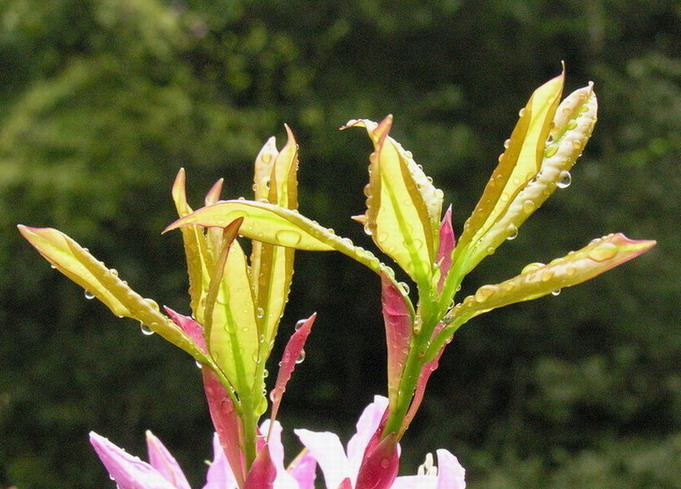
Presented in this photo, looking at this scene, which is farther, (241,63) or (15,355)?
(241,63)

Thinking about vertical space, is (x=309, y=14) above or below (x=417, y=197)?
above

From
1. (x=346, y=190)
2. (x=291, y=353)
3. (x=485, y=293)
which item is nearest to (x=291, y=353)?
(x=291, y=353)

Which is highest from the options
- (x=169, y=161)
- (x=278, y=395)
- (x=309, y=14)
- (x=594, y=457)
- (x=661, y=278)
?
(x=309, y=14)

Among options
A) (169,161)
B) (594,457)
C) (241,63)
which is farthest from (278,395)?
(241,63)

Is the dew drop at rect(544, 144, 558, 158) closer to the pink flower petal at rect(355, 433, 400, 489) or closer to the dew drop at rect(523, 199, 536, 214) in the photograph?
the dew drop at rect(523, 199, 536, 214)

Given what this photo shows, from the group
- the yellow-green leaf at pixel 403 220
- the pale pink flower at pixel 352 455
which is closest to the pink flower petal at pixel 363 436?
the pale pink flower at pixel 352 455

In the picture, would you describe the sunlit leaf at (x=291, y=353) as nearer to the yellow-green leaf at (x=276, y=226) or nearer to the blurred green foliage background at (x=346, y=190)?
the yellow-green leaf at (x=276, y=226)

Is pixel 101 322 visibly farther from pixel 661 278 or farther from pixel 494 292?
pixel 494 292
